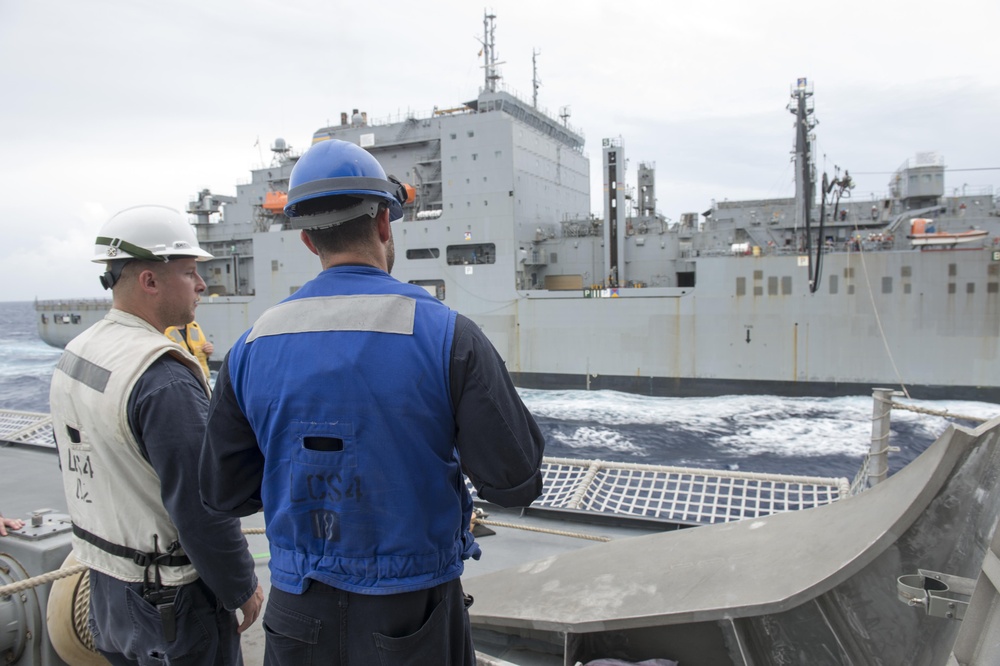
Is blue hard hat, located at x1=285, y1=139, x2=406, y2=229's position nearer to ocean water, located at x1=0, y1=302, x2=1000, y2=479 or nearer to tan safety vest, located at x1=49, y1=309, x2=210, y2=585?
tan safety vest, located at x1=49, y1=309, x2=210, y2=585

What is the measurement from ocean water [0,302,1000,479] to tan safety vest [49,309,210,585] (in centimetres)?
1046

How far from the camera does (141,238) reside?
5.67 feet

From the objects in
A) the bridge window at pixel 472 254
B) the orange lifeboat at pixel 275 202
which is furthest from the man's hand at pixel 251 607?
the orange lifeboat at pixel 275 202

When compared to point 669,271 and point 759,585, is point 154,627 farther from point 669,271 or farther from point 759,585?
point 669,271

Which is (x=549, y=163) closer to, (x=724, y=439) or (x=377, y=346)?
(x=724, y=439)

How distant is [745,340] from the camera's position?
49.4 feet

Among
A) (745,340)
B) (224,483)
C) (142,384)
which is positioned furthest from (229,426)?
(745,340)

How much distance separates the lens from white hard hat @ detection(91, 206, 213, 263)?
5.67 ft

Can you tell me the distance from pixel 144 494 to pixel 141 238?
0.72 metres

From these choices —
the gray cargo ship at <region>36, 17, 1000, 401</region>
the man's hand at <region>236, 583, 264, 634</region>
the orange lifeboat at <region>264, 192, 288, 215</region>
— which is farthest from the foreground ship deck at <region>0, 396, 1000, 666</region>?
the orange lifeboat at <region>264, 192, 288, 215</region>

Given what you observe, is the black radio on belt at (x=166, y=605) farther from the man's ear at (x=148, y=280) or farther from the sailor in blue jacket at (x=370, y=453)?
the man's ear at (x=148, y=280)

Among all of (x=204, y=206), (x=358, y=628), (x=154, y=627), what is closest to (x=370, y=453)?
(x=358, y=628)

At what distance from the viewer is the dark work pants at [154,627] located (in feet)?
5.21

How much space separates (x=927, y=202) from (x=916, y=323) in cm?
420
